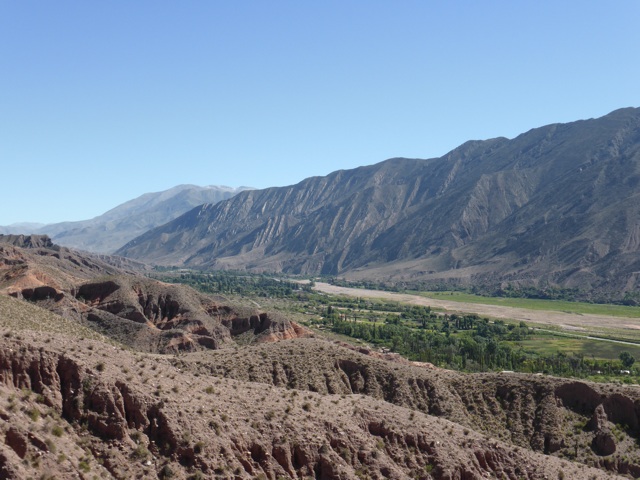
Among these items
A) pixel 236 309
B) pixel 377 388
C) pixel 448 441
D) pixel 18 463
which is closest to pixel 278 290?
pixel 236 309

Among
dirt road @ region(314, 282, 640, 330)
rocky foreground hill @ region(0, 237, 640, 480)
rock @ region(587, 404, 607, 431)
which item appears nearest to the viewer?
rocky foreground hill @ region(0, 237, 640, 480)

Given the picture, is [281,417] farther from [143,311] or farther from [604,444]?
[143,311]

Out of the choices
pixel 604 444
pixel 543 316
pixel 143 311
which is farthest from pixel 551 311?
pixel 604 444

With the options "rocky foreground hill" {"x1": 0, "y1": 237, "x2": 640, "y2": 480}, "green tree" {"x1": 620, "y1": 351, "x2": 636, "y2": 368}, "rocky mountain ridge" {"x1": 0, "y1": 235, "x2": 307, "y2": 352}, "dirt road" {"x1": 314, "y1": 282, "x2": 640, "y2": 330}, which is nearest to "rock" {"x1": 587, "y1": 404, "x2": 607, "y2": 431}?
"rocky foreground hill" {"x1": 0, "y1": 237, "x2": 640, "y2": 480}

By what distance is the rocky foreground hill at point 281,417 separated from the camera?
21609 millimetres

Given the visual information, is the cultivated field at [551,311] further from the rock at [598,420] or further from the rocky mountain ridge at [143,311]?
the rock at [598,420]

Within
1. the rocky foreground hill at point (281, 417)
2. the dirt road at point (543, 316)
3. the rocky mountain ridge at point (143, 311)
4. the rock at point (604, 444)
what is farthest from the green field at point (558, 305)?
the rocky foreground hill at point (281, 417)

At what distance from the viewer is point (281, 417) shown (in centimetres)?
2744

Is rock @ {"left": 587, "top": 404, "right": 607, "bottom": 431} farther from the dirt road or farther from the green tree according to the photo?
the dirt road

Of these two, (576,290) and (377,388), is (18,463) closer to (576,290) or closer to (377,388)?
(377,388)

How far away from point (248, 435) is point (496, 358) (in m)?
71.1

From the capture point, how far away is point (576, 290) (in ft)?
644

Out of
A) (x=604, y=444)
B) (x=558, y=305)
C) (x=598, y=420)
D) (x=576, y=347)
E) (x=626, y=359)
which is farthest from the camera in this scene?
(x=558, y=305)

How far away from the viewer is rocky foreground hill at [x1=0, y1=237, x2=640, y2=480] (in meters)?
21.6
